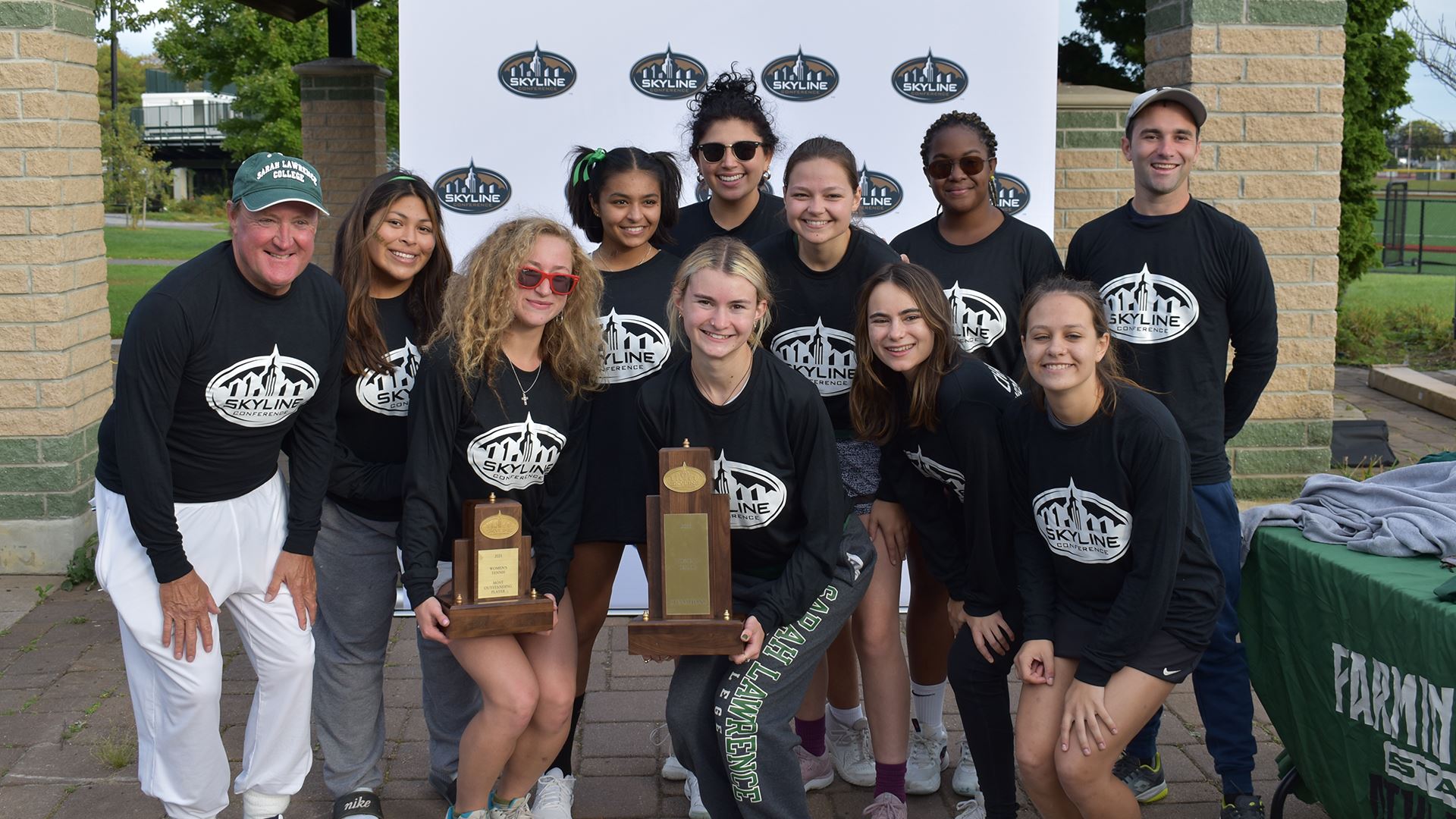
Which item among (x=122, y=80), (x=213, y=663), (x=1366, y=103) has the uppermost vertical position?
(x=122, y=80)

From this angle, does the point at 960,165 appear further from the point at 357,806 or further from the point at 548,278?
the point at 357,806

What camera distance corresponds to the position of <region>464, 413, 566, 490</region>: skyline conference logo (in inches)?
132

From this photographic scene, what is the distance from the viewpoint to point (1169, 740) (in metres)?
4.25

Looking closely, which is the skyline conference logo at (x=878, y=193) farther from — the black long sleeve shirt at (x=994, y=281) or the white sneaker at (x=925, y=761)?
the white sneaker at (x=925, y=761)

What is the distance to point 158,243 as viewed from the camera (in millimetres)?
30906

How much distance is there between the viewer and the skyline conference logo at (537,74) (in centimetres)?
582

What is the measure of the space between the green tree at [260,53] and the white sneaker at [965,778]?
16271 mm

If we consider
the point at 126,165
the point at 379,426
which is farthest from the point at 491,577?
the point at 126,165

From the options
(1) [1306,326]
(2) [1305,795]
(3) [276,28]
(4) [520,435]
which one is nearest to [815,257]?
(4) [520,435]

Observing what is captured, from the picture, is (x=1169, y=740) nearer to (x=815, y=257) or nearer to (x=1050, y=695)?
(x=1050, y=695)

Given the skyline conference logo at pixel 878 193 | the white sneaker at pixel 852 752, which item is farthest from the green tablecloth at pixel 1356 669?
the skyline conference logo at pixel 878 193

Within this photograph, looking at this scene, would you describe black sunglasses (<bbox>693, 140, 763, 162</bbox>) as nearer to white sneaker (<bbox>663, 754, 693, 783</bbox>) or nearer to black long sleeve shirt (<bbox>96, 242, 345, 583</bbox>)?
black long sleeve shirt (<bbox>96, 242, 345, 583</bbox>)

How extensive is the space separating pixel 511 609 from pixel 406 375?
2.59 ft

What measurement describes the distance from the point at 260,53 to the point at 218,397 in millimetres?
19563
